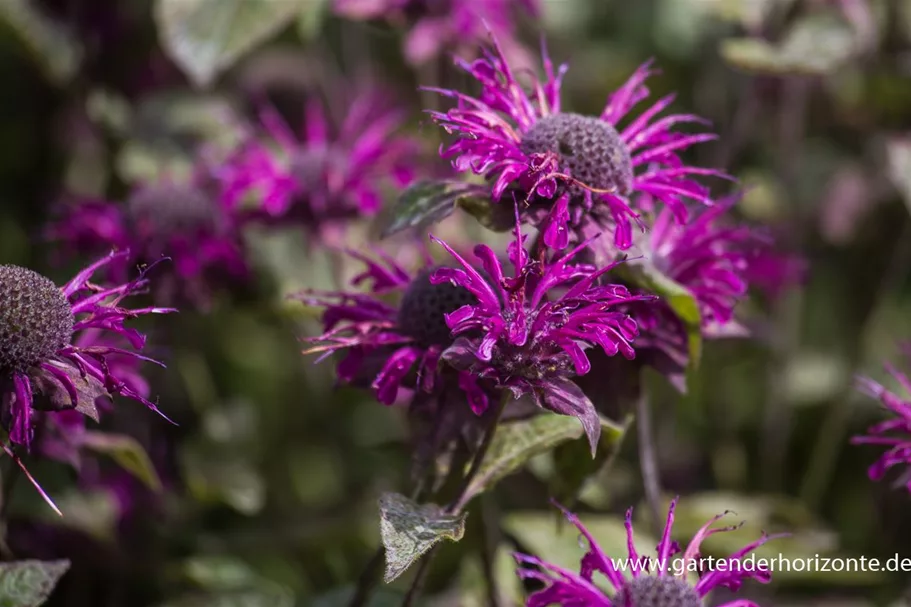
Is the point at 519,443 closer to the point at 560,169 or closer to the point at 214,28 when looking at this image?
the point at 560,169

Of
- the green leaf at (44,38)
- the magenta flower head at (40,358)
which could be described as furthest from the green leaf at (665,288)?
the green leaf at (44,38)

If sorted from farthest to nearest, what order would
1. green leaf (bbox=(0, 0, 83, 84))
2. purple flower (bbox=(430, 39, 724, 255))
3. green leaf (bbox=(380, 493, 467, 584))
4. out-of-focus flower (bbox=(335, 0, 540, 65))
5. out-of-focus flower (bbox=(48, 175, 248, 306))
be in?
green leaf (bbox=(0, 0, 83, 84)) < out-of-focus flower (bbox=(335, 0, 540, 65)) < out-of-focus flower (bbox=(48, 175, 248, 306)) < purple flower (bbox=(430, 39, 724, 255)) < green leaf (bbox=(380, 493, 467, 584))

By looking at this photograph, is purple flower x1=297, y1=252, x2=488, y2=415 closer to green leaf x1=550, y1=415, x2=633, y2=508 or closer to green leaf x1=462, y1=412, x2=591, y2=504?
green leaf x1=462, y1=412, x2=591, y2=504

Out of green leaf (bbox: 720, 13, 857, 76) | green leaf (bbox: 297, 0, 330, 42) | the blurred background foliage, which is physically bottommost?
the blurred background foliage

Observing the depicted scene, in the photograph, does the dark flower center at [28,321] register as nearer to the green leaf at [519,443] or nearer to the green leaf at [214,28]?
the green leaf at [519,443]

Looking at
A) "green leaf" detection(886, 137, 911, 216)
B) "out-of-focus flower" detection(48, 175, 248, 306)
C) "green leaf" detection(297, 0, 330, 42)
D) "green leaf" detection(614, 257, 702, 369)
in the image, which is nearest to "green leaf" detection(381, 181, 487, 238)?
"green leaf" detection(614, 257, 702, 369)
